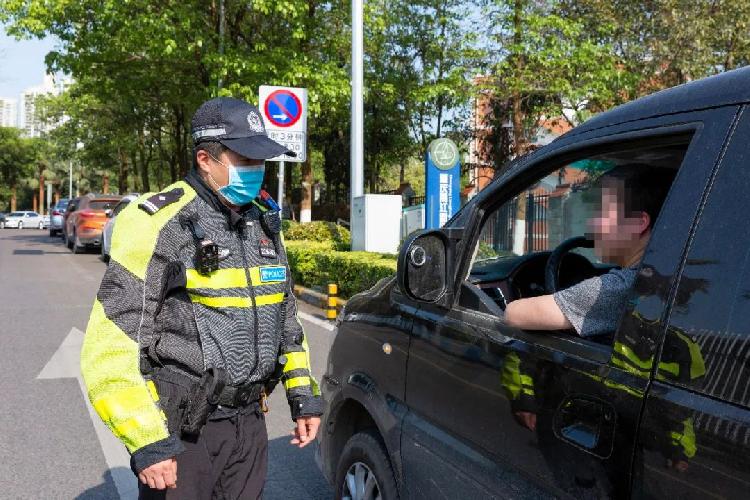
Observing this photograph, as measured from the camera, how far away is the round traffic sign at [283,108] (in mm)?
11523

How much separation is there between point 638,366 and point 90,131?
132 feet

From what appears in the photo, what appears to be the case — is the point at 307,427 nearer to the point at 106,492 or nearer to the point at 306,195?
the point at 106,492

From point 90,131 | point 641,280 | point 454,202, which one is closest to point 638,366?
point 641,280

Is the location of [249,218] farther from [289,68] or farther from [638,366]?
[289,68]

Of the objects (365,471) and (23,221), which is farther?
(23,221)

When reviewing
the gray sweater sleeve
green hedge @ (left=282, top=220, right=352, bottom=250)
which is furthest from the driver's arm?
green hedge @ (left=282, top=220, right=352, bottom=250)

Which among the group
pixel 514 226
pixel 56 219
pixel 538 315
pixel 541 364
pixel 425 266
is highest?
pixel 56 219

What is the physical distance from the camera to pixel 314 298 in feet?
37.3

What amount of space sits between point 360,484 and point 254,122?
146 centimetres

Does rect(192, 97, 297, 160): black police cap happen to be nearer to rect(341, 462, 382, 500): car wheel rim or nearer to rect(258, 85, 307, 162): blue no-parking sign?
rect(341, 462, 382, 500): car wheel rim

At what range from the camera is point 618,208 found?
80.5 inches

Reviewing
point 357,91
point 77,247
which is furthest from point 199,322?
point 77,247

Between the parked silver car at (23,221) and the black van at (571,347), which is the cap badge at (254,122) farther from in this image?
the parked silver car at (23,221)


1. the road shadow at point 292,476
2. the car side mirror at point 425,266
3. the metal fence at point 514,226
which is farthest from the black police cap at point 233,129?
the road shadow at point 292,476
